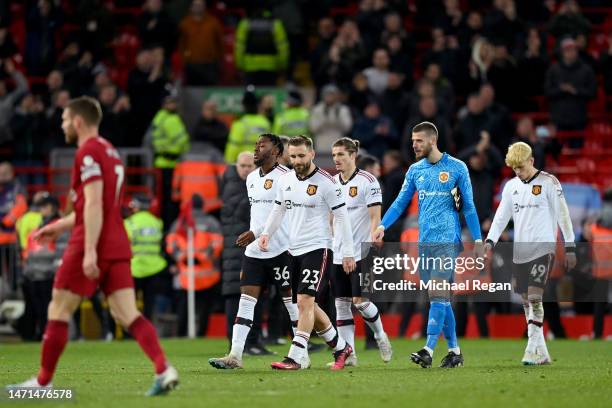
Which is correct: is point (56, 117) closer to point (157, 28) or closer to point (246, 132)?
point (157, 28)

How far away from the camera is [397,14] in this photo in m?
26.0

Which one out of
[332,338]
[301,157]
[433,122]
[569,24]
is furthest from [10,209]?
[301,157]

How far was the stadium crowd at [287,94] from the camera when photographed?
22703 mm

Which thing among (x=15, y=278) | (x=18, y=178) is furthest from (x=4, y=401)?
(x=18, y=178)

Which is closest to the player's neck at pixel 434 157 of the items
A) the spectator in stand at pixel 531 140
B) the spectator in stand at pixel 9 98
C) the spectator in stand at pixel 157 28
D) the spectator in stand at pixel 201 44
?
the spectator in stand at pixel 531 140

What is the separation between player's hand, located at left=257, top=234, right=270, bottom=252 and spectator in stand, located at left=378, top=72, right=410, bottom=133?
1139cm

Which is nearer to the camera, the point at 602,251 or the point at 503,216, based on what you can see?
the point at 503,216

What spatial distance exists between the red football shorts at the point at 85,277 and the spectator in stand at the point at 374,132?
13.6 meters

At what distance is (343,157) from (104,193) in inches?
200

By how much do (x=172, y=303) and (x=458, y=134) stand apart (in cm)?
584

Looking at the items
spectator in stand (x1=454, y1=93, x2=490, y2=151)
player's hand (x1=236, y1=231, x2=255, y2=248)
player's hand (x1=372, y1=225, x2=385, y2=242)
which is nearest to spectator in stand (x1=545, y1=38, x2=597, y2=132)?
spectator in stand (x1=454, y1=93, x2=490, y2=151)

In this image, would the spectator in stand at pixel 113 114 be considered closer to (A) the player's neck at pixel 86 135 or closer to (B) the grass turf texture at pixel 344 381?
(B) the grass turf texture at pixel 344 381

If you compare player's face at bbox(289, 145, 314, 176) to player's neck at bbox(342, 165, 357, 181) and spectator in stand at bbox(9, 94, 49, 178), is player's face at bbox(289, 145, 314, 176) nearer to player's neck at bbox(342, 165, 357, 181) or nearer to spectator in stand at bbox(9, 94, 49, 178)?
player's neck at bbox(342, 165, 357, 181)

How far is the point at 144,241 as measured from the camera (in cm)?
2239
